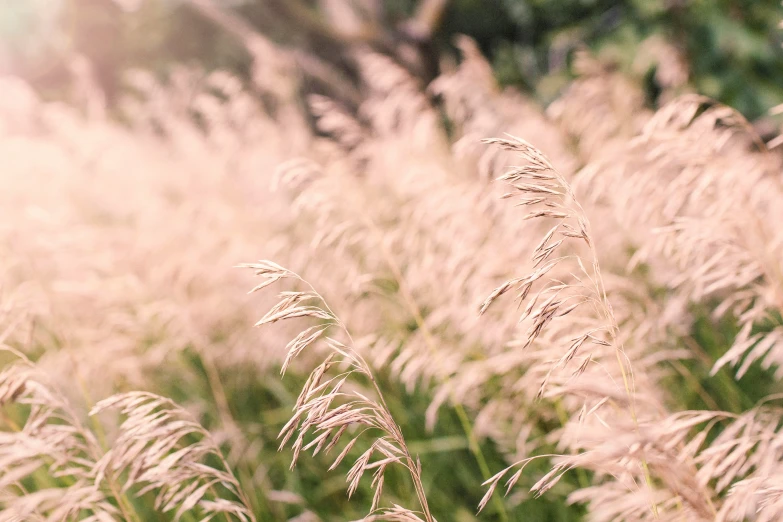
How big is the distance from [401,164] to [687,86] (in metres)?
2.81

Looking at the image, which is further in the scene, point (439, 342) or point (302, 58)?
point (302, 58)

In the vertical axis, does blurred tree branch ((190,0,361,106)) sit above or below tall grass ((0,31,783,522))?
above

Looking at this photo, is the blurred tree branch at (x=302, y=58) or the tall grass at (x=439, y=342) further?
the blurred tree branch at (x=302, y=58)

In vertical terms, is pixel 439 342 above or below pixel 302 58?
below

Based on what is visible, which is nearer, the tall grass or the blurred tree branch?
the tall grass

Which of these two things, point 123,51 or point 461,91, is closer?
point 461,91

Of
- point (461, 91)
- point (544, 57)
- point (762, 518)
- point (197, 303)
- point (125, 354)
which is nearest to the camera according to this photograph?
point (762, 518)

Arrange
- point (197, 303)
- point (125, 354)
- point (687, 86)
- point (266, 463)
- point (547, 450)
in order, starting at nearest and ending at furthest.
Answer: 1. point (547, 450)
2. point (266, 463)
3. point (125, 354)
4. point (197, 303)
5. point (687, 86)

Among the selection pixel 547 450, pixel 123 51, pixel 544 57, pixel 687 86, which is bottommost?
pixel 547 450

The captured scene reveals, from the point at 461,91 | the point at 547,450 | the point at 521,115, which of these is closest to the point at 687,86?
the point at 521,115

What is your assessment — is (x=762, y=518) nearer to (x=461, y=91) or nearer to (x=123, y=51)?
(x=461, y=91)

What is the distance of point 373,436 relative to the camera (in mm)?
2328

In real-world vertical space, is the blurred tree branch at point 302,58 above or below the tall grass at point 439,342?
above

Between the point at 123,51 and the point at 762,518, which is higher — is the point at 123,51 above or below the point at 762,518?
above
